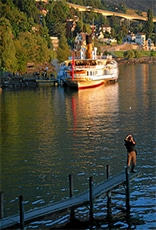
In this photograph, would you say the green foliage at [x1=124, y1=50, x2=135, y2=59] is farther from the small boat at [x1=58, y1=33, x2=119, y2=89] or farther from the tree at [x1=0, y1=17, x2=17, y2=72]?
the tree at [x1=0, y1=17, x2=17, y2=72]

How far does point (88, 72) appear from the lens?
75.3 meters

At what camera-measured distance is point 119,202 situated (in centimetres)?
2250

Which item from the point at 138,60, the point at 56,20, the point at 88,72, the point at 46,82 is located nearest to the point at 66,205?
the point at 46,82

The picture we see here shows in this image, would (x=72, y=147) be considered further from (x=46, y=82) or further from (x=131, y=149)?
(x=46, y=82)

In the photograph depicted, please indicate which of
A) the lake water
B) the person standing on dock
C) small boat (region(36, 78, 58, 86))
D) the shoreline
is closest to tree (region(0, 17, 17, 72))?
small boat (region(36, 78, 58, 86))

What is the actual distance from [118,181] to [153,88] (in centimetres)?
4827

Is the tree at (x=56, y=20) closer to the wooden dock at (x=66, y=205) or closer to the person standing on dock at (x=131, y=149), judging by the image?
the person standing on dock at (x=131, y=149)

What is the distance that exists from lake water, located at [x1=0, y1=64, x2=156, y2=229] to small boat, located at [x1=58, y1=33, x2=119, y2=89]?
13028mm

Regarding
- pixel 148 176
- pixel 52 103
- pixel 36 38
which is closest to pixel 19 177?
pixel 148 176

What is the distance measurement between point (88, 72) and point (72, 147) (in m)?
43.2

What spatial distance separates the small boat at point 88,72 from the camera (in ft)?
236

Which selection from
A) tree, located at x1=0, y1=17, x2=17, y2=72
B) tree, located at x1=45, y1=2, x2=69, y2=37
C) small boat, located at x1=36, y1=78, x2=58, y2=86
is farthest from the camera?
tree, located at x1=45, y1=2, x2=69, y2=37

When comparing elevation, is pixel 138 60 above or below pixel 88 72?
below

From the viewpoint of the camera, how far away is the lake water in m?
23.3
